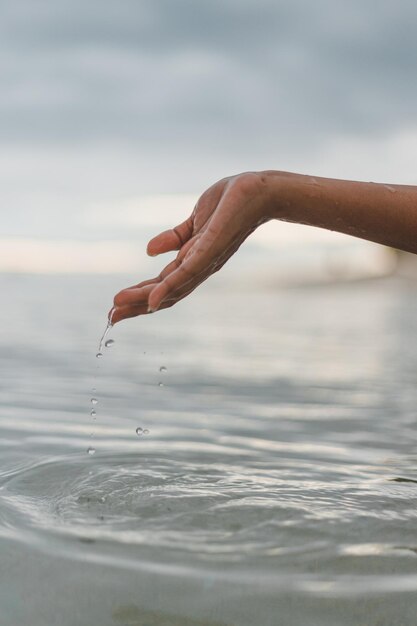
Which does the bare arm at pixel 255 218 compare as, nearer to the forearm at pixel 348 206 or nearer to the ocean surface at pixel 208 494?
the forearm at pixel 348 206

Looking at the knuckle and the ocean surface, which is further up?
the knuckle

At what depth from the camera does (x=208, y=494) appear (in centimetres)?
320

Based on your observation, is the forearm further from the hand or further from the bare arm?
the hand

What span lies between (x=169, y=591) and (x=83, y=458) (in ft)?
5.44

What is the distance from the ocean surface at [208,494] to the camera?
86.2 inches

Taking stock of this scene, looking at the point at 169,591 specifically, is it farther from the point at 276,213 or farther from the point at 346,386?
the point at 346,386

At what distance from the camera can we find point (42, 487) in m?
3.33

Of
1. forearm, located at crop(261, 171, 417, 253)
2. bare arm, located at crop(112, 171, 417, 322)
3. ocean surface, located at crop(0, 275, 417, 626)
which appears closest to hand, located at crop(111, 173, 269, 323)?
bare arm, located at crop(112, 171, 417, 322)

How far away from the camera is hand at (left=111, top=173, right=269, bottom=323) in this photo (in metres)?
2.74

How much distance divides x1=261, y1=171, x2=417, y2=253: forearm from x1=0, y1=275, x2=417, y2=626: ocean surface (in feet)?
3.31

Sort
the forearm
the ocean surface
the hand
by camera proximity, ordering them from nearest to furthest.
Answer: the ocean surface
the hand
the forearm

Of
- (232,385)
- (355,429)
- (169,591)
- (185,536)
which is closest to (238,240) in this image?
(185,536)

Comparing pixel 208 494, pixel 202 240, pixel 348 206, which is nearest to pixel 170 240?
pixel 202 240

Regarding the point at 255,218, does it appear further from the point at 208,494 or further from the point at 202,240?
the point at 208,494
